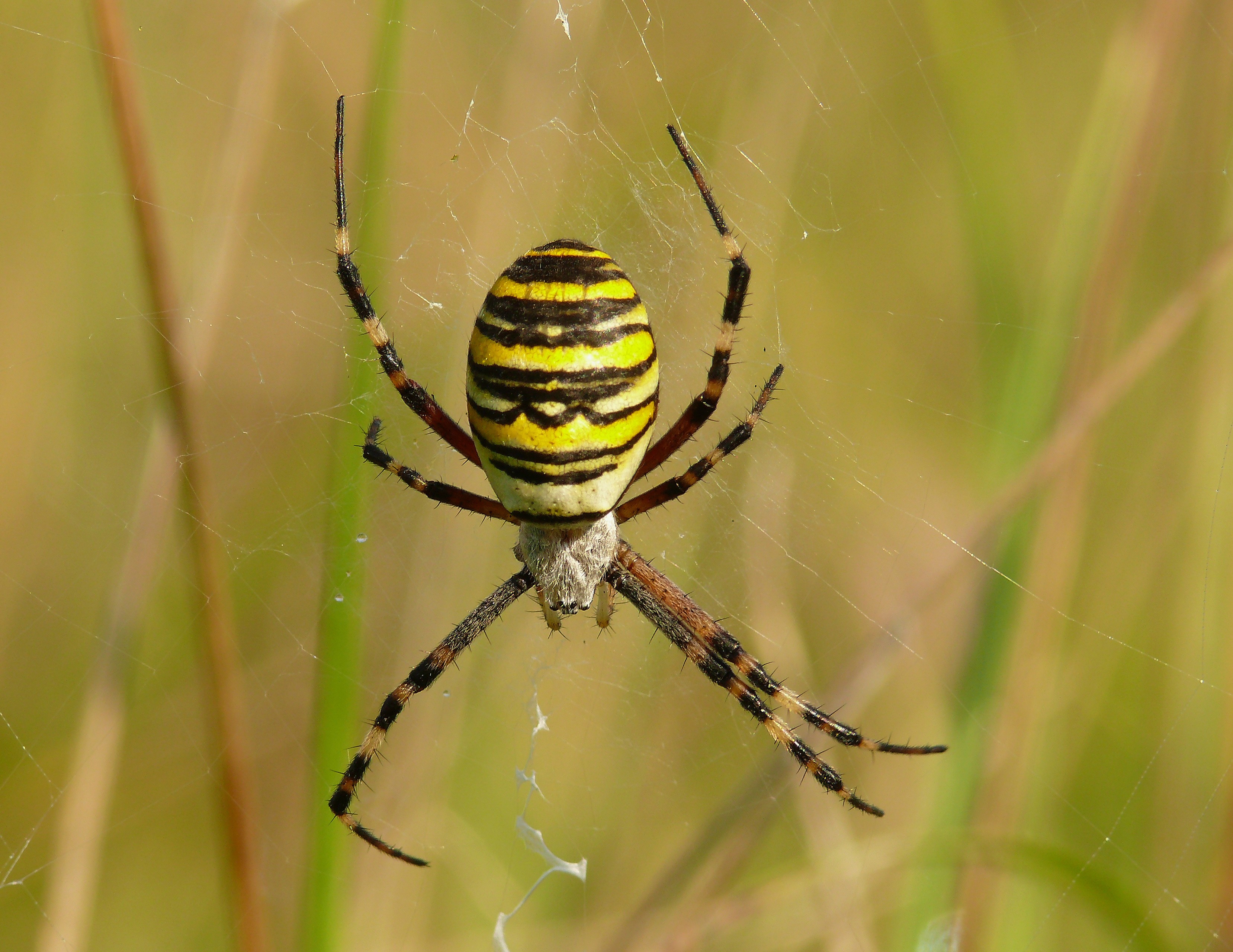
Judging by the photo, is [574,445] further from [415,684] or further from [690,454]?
[690,454]

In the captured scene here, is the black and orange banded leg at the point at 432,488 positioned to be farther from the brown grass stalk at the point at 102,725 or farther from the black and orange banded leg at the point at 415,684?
the brown grass stalk at the point at 102,725

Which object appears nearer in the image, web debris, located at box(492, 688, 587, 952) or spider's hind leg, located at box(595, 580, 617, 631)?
web debris, located at box(492, 688, 587, 952)

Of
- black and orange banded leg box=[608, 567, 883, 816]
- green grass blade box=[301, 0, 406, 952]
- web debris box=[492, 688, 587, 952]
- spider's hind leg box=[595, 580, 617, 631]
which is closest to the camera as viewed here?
green grass blade box=[301, 0, 406, 952]

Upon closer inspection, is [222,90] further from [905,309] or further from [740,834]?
[740,834]

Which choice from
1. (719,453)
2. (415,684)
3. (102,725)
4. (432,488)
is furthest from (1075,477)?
(102,725)

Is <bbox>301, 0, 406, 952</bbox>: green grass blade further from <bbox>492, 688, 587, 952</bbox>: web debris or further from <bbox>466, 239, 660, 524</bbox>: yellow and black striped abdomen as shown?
<bbox>492, 688, 587, 952</bbox>: web debris

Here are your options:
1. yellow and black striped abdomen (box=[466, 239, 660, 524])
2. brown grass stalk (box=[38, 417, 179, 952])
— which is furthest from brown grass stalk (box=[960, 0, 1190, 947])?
brown grass stalk (box=[38, 417, 179, 952])

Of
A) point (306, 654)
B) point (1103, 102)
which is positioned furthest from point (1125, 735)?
point (306, 654)
